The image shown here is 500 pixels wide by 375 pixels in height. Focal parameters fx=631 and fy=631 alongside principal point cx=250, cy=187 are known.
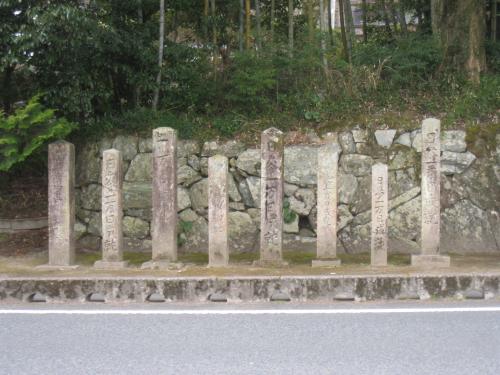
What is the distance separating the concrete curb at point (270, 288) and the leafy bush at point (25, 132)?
7.20 ft

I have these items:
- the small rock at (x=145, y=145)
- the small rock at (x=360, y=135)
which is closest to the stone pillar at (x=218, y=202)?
the small rock at (x=145, y=145)

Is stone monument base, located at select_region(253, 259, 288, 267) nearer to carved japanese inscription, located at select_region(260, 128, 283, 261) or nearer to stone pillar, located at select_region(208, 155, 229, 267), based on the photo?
carved japanese inscription, located at select_region(260, 128, 283, 261)

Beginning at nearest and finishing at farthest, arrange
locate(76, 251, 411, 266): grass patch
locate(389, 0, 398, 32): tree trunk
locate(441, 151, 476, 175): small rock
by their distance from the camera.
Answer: locate(76, 251, 411, 266): grass patch < locate(441, 151, 476, 175): small rock < locate(389, 0, 398, 32): tree trunk

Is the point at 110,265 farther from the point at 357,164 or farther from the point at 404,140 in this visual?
the point at 404,140

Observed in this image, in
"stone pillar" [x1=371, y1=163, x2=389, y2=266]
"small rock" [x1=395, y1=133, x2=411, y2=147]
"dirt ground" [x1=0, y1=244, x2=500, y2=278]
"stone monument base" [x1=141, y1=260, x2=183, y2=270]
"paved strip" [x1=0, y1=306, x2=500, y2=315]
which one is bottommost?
"paved strip" [x1=0, y1=306, x2=500, y2=315]

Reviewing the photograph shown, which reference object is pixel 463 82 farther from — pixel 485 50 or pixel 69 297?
pixel 69 297

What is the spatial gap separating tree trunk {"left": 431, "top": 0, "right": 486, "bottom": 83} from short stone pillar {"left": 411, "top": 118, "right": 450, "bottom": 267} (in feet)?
16.7

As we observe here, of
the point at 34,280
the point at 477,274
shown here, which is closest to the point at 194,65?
the point at 34,280

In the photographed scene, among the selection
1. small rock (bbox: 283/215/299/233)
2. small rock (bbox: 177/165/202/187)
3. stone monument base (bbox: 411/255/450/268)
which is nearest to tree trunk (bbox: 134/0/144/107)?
small rock (bbox: 177/165/202/187)

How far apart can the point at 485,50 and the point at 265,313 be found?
999 centimetres

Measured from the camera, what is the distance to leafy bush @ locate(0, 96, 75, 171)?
361 inches

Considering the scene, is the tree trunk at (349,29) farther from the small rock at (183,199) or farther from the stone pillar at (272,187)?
the stone pillar at (272,187)

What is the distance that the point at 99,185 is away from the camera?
465 inches

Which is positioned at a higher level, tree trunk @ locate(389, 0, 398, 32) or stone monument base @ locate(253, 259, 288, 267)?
tree trunk @ locate(389, 0, 398, 32)
